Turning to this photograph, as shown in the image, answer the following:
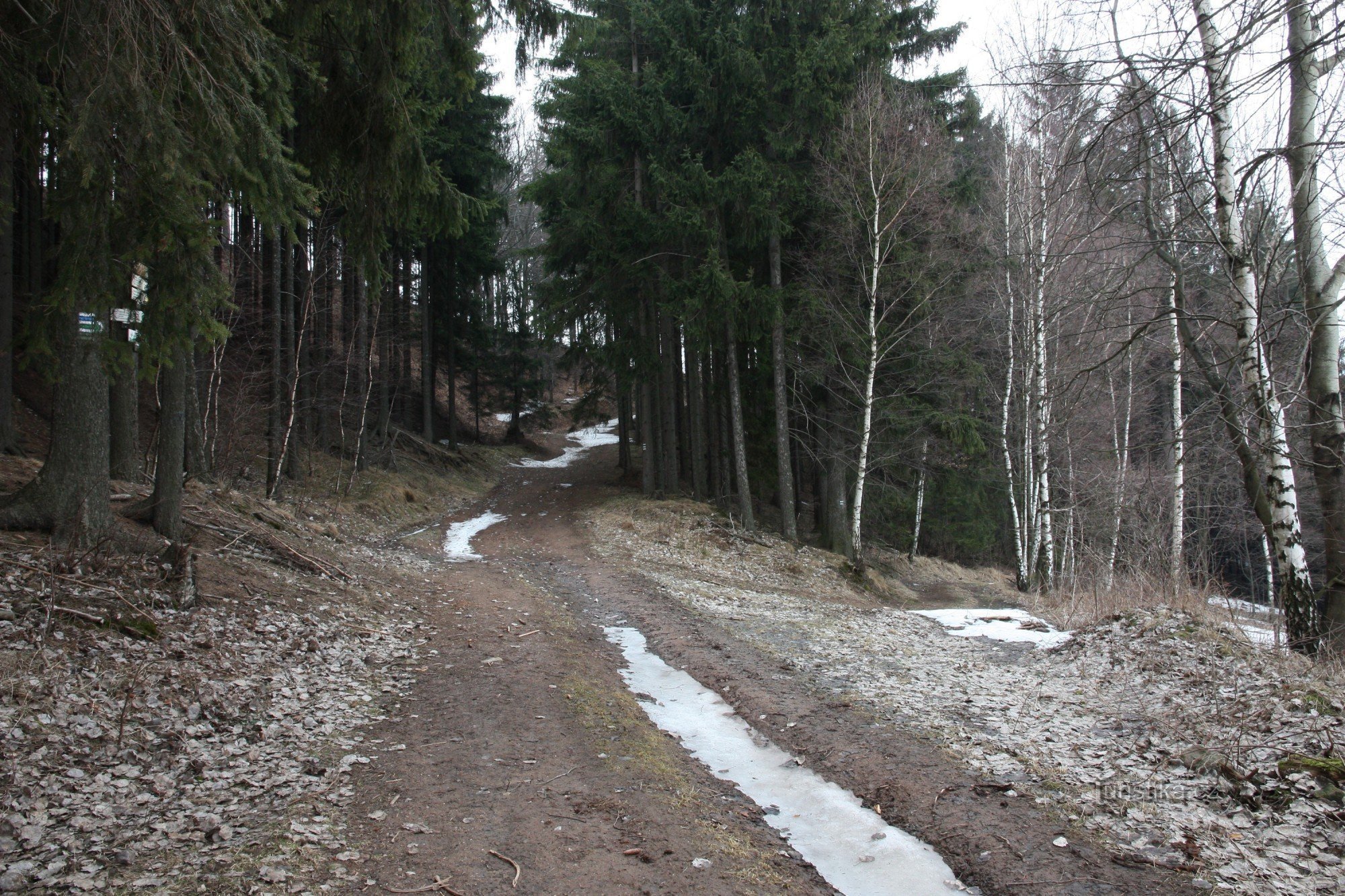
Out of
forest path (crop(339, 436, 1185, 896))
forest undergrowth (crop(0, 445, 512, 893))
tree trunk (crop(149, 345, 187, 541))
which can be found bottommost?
forest path (crop(339, 436, 1185, 896))

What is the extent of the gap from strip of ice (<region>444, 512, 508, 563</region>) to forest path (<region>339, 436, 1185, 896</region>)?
682cm

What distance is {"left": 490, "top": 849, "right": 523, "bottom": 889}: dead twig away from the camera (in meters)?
3.45

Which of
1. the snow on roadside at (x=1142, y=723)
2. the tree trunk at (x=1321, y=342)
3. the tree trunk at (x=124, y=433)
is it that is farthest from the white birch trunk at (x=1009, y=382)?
the tree trunk at (x=124, y=433)

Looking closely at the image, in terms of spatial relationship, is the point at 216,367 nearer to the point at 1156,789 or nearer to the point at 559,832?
the point at 559,832

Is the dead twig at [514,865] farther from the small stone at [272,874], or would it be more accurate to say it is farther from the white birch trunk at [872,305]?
the white birch trunk at [872,305]

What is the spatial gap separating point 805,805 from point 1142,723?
2.74 m

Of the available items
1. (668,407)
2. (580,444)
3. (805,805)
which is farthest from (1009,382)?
(580,444)

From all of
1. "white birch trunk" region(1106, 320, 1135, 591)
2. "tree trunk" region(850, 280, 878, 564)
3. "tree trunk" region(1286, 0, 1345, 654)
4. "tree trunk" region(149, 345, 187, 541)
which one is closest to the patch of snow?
"tree trunk" region(1286, 0, 1345, 654)

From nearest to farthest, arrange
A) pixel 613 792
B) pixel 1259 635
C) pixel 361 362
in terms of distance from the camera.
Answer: pixel 613 792 < pixel 1259 635 < pixel 361 362

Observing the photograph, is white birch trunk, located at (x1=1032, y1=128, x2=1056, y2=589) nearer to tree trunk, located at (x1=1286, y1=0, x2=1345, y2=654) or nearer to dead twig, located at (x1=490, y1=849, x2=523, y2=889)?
tree trunk, located at (x1=1286, y1=0, x2=1345, y2=654)

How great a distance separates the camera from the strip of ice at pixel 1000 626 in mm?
9141

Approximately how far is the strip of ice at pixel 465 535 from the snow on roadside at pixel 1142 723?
6606mm

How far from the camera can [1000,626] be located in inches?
403

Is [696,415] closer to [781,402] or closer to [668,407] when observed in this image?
[668,407]
